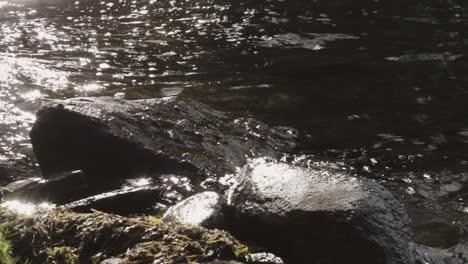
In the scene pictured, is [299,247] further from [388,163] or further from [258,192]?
[388,163]

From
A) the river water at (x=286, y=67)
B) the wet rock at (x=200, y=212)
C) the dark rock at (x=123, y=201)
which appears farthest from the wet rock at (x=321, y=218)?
the river water at (x=286, y=67)

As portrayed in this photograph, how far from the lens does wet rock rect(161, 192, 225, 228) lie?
4945mm

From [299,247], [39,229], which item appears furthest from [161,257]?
[299,247]

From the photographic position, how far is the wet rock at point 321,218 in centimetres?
430

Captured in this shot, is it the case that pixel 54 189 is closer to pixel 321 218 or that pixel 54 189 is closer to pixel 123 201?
pixel 123 201

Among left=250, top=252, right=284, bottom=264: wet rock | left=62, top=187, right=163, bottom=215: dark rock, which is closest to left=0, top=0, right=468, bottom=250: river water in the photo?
left=62, top=187, right=163, bottom=215: dark rock

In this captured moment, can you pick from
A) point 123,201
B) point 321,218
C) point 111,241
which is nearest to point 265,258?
point 321,218

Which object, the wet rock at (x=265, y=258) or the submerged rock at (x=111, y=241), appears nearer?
the submerged rock at (x=111, y=241)

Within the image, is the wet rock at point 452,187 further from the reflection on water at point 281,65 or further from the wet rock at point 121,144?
the wet rock at point 121,144

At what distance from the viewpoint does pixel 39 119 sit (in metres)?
6.93

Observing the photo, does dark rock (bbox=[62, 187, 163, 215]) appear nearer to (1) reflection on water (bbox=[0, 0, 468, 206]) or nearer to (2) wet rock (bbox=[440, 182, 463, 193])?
(1) reflection on water (bbox=[0, 0, 468, 206])

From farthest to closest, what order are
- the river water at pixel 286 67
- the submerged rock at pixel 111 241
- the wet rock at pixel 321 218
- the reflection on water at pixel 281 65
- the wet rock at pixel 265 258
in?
the reflection on water at pixel 281 65 → the river water at pixel 286 67 → the wet rock at pixel 321 218 → the wet rock at pixel 265 258 → the submerged rock at pixel 111 241

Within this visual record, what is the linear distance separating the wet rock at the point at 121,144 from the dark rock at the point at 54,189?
1.91ft

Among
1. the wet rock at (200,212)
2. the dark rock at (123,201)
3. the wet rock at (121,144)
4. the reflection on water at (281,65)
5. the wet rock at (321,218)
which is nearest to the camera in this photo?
the wet rock at (321,218)
